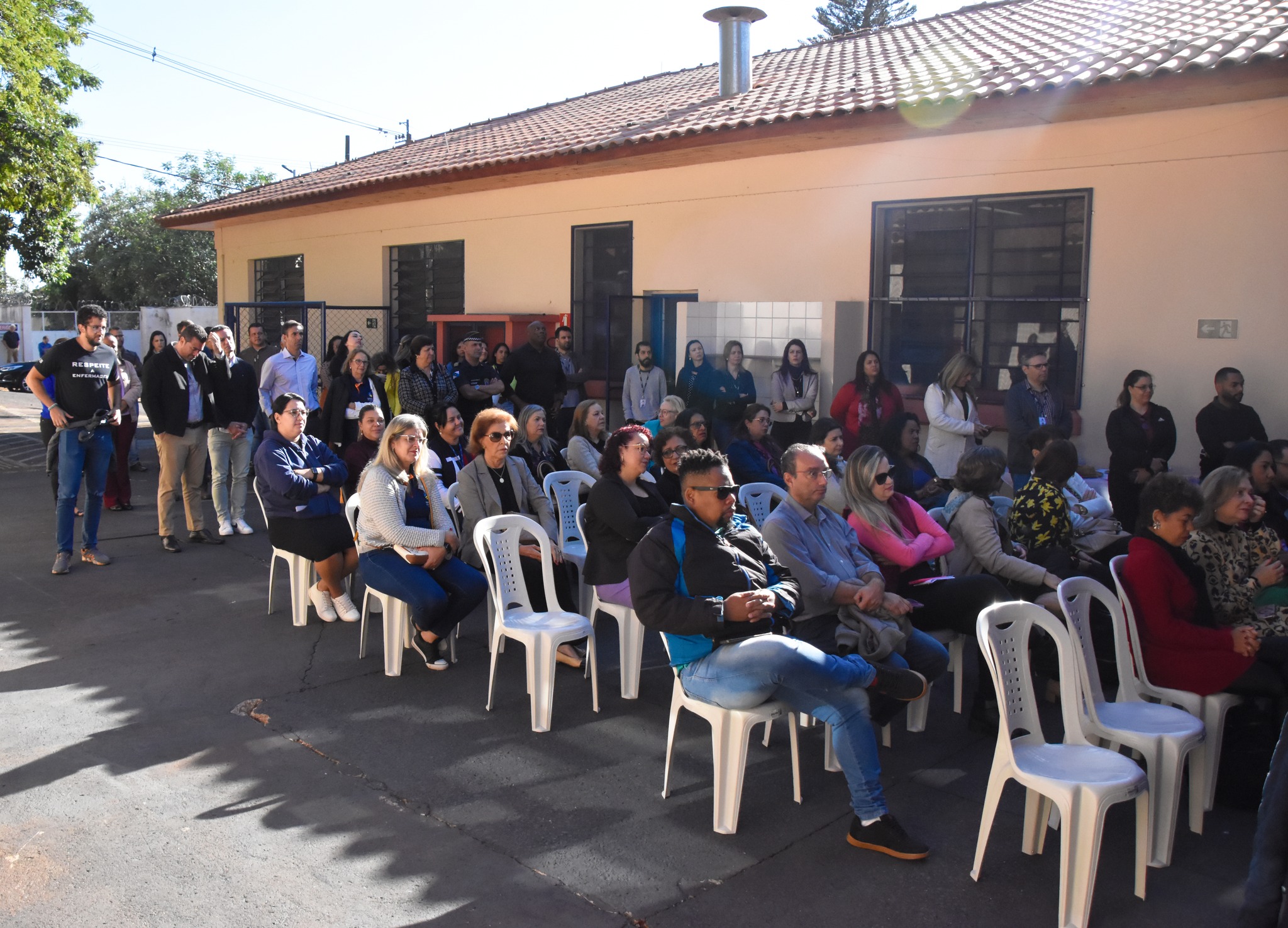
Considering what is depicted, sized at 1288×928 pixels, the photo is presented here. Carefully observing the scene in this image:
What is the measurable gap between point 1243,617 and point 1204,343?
399cm

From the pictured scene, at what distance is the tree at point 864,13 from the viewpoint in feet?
125

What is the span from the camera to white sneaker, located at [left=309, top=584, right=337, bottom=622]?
6.57 meters

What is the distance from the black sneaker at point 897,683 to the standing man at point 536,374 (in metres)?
6.70

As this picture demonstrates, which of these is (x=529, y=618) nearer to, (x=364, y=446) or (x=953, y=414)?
(x=364, y=446)

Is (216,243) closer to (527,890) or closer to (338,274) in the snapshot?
(338,274)

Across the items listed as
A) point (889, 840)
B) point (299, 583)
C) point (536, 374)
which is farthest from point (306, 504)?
point (536, 374)

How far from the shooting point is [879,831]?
3.71 m

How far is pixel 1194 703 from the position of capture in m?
4.11

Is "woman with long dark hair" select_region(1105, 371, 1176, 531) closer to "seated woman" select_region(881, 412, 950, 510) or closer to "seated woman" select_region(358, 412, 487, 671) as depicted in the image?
"seated woman" select_region(881, 412, 950, 510)

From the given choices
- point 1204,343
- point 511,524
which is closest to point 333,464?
point 511,524

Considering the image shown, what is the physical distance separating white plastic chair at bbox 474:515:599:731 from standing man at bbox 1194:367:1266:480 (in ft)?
16.0

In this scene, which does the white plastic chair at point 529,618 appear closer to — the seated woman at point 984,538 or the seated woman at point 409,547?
the seated woman at point 409,547

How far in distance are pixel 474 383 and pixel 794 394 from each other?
3.07 metres

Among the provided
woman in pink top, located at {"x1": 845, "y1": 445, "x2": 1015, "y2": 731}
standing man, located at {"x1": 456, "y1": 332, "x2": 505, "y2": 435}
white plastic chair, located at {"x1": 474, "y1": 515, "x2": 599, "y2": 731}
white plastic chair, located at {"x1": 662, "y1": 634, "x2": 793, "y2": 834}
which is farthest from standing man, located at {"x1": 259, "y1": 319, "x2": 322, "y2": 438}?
white plastic chair, located at {"x1": 662, "y1": 634, "x2": 793, "y2": 834}
